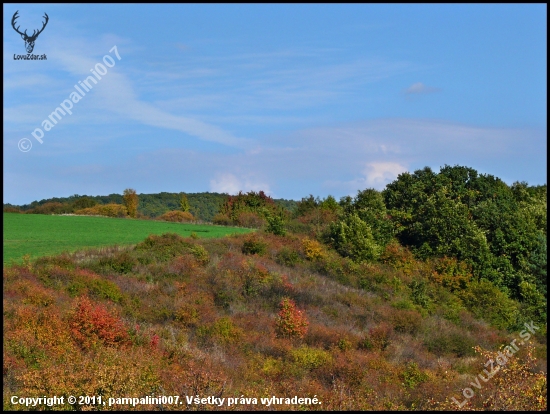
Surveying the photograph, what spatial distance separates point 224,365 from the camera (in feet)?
58.3

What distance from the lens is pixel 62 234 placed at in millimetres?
44312

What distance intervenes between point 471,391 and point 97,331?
12075mm

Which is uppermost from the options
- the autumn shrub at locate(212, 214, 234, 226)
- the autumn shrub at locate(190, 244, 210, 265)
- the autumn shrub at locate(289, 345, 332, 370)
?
the autumn shrub at locate(212, 214, 234, 226)

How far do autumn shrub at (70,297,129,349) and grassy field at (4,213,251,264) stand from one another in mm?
13756

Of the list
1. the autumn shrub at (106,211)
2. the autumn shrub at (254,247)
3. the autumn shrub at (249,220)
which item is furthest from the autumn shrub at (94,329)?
the autumn shrub at (106,211)

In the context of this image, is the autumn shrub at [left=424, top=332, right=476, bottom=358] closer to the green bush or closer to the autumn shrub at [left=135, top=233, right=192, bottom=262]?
the green bush

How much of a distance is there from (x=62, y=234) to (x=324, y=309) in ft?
83.2

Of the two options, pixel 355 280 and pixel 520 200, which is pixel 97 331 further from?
pixel 520 200

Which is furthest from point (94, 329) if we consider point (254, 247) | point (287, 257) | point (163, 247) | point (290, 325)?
point (287, 257)

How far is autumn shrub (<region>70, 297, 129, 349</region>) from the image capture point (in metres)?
18.1

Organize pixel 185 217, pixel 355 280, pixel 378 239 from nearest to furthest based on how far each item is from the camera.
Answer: pixel 355 280 → pixel 378 239 → pixel 185 217

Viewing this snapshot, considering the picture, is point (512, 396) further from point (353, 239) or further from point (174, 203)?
point (174, 203)

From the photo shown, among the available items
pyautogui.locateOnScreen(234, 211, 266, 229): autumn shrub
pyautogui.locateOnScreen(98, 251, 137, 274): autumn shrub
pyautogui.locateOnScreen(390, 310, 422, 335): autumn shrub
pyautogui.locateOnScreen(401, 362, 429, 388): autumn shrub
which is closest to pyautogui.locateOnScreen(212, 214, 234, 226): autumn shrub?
pyautogui.locateOnScreen(234, 211, 266, 229): autumn shrub

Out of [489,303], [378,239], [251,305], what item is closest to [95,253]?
[251,305]
